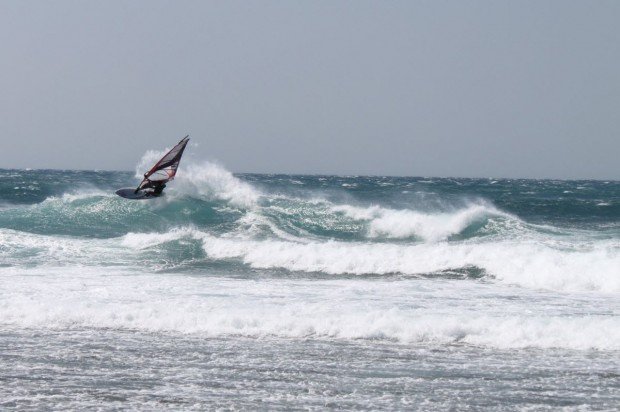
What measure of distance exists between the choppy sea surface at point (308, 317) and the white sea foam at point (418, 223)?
112mm

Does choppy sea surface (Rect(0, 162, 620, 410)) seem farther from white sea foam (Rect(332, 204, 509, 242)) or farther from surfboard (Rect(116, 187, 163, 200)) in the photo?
surfboard (Rect(116, 187, 163, 200))

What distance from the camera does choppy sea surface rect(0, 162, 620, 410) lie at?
924 centimetres

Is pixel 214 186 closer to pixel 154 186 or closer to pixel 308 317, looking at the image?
pixel 154 186

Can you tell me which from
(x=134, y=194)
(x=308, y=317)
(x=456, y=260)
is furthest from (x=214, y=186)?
(x=308, y=317)

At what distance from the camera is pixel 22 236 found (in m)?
23.9

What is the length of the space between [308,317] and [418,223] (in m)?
16.4

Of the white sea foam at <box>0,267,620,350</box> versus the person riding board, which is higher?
the person riding board

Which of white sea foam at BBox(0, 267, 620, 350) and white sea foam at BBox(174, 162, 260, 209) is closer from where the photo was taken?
white sea foam at BBox(0, 267, 620, 350)

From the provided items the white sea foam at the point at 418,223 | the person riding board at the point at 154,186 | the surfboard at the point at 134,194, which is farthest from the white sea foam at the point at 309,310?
the white sea foam at the point at 418,223

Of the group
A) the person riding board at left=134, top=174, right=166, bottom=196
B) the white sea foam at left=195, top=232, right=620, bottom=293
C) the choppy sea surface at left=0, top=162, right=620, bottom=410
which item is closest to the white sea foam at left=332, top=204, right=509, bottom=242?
the choppy sea surface at left=0, top=162, right=620, bottom=410

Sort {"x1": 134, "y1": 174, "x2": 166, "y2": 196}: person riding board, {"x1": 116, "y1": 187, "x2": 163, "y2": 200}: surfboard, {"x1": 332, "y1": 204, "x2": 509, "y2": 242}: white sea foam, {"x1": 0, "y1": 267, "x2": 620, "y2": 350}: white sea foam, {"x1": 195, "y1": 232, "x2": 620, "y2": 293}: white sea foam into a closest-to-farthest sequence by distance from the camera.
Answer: {"x1": 0, "y1": 267, "x2": 620, "y2": 350}: white sea foam
{"x1": 195, "y1": 232, "x2": 620, "y2": 293}: white sea foam
{"x1": 134, "y1": 174, "x2": 166, "y2": 196}: person riding board
{"x1": 116, "y1": 187, "x2": 163, "y2": 200}: surfboard
{"x1": 332, "y1": 204, "x2": 509, "y2": 242}: white sea foam

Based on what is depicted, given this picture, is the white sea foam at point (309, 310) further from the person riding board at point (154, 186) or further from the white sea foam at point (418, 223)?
the white sea foam at point (418, 223)

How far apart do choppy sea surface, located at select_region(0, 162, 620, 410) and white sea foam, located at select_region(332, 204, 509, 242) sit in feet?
0.37

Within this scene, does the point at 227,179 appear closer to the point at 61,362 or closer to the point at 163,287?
the point at 163,287
